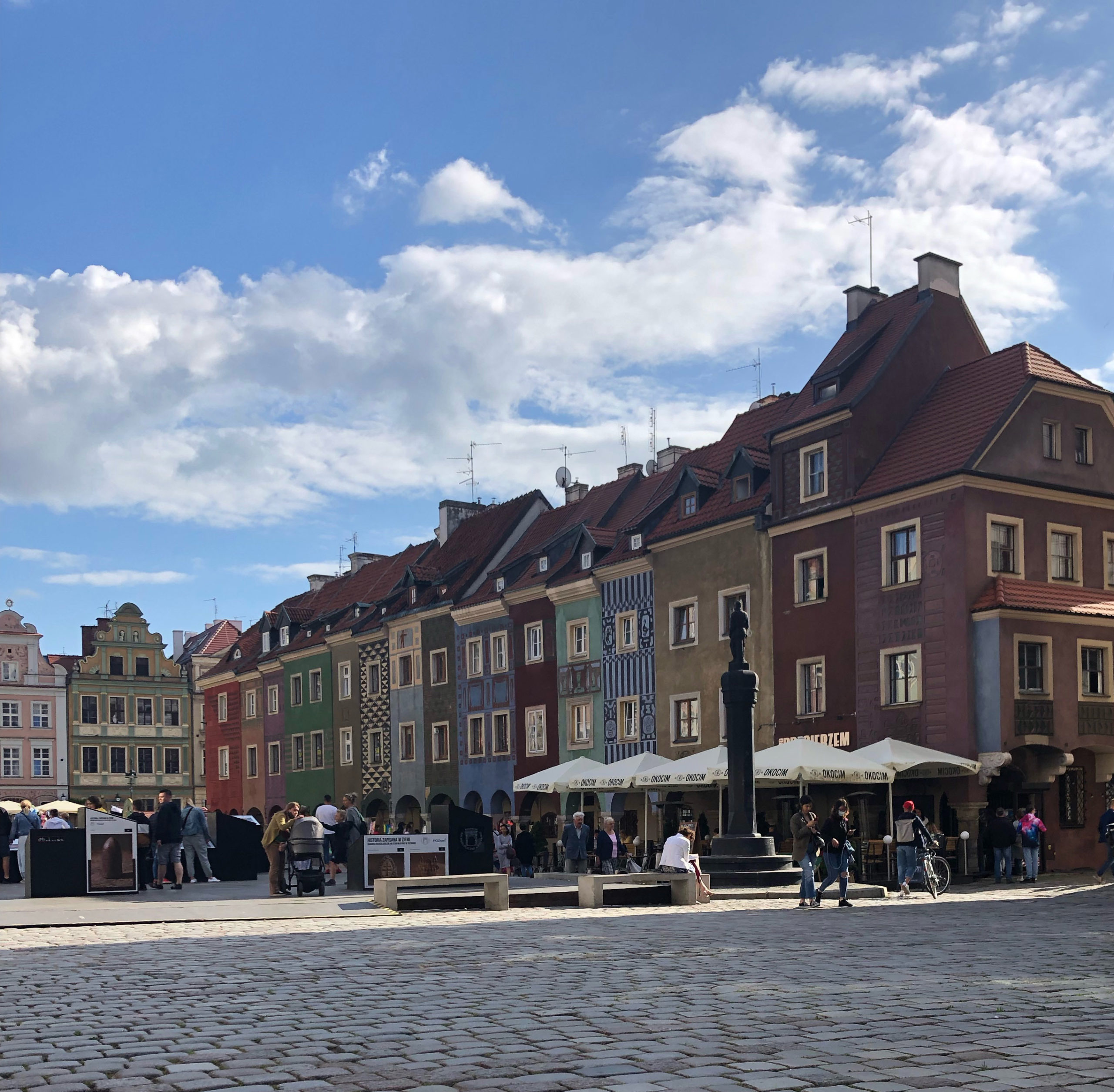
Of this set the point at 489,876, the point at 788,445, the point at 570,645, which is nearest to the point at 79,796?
the point at 570,645

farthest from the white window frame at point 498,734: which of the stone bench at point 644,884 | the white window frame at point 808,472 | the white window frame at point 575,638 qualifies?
the stone bench at point 644,884

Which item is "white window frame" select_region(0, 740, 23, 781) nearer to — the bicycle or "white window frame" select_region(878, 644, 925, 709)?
"white window frame" select_region(878, 644, 925, 709)

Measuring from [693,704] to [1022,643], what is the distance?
1074 cm

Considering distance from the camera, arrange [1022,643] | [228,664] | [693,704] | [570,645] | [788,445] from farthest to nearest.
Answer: [228,664], [570,645], [693,704], [788,445], [1022,643]

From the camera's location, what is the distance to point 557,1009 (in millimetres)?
9727

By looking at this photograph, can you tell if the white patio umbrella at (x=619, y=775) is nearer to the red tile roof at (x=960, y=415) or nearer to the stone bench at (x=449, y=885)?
the red tile roof at (x=960, y=415)

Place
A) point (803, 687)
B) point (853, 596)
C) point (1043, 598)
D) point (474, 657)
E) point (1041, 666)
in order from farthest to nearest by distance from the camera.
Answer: point (474, 657) < point (803, 687) < point (853, 596) < point (1043, 598) < point (1041, 666)

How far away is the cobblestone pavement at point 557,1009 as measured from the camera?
24.1 ft

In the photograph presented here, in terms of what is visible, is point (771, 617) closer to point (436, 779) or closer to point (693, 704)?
point (693, 704)

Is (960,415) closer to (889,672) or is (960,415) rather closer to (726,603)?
(889,672)

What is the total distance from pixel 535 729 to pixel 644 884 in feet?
90.3

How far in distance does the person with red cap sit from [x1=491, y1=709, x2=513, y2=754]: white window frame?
2594cm

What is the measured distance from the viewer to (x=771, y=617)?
3853cm

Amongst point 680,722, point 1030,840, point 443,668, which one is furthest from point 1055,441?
point 443,668
